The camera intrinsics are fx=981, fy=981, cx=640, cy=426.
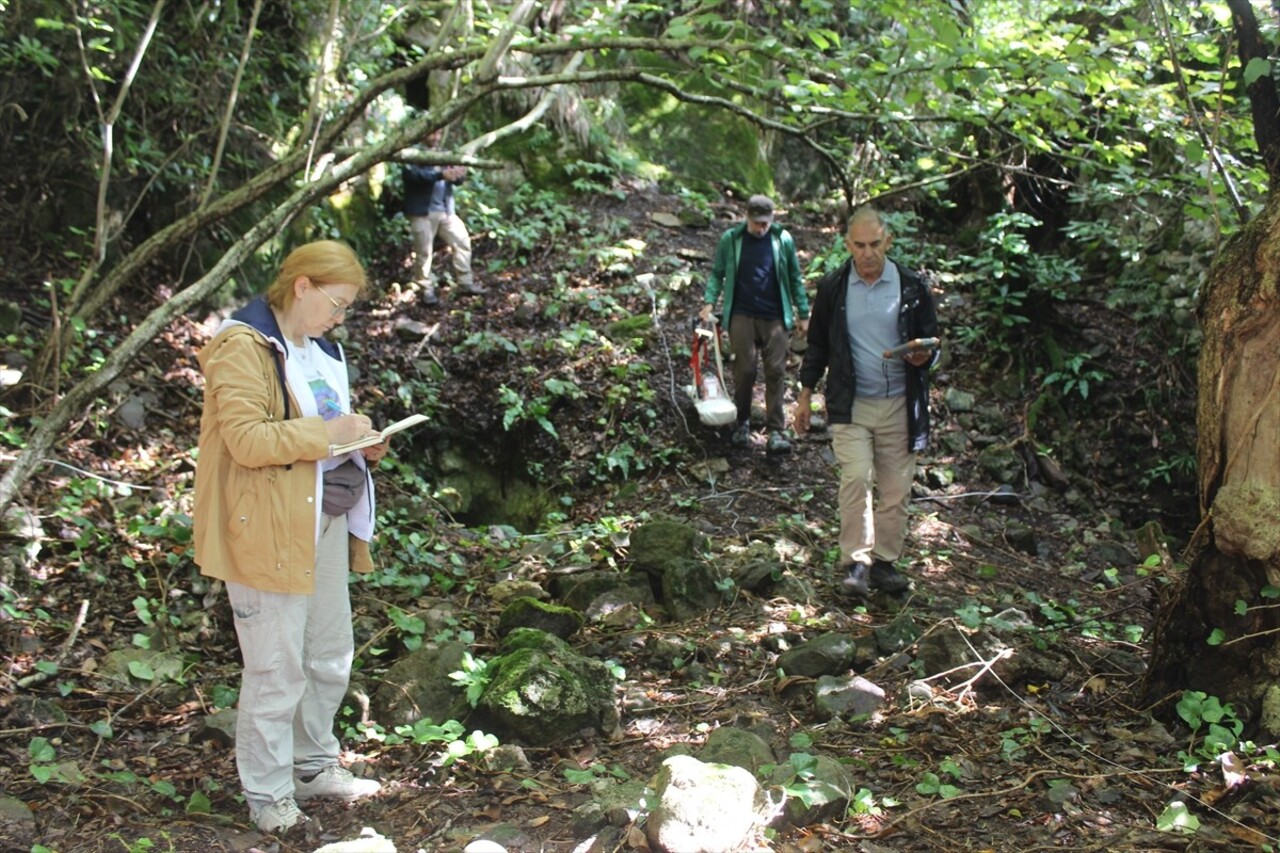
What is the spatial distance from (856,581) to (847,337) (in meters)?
1.37

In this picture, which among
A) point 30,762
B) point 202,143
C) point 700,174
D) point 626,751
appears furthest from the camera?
point 700,174

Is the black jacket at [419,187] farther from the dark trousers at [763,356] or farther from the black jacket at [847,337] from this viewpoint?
the black jacket at [847,337]

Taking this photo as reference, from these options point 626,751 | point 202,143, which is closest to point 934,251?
point 202,143

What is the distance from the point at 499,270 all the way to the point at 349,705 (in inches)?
277

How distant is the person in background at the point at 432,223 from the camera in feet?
32.0

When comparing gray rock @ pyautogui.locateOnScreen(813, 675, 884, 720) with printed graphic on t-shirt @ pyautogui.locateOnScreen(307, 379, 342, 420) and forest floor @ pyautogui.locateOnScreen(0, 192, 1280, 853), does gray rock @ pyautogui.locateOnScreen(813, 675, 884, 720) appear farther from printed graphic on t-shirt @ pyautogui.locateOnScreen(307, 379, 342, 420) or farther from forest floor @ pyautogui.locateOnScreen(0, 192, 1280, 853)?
printed graphic on t-shirt @ pyautogui.locateOnScreen(307, 379, 342, 420)

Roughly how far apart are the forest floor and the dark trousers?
803 mm

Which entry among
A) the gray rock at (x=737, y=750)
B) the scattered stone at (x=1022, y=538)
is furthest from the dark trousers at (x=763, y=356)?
the gray rock at (x=737, y=750)

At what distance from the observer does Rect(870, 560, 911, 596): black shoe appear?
552 centimetres

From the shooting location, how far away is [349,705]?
412cm

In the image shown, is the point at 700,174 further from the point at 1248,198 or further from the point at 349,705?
the point at 349,705

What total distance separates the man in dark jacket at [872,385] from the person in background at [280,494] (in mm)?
2822

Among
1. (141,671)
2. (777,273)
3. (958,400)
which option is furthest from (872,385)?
(958,400)

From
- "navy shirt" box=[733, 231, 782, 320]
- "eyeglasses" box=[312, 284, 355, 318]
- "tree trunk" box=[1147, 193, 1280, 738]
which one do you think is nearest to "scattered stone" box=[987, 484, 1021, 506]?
"navy shirt" box=[733, 231, 782, 320]
